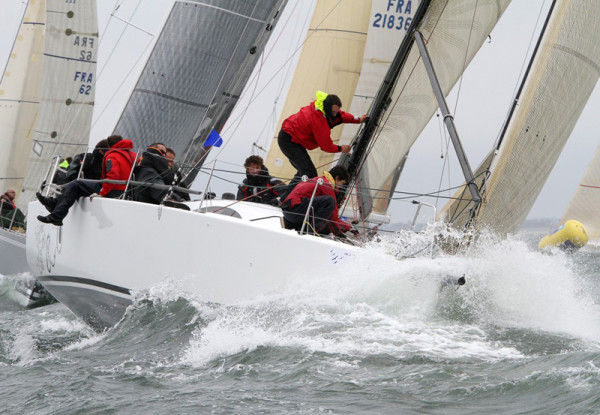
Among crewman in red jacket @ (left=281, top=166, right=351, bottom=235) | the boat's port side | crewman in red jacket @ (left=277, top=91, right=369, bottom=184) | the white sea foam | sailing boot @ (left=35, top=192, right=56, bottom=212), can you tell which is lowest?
the boat's port side

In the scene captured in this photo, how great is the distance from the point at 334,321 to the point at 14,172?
12.8m

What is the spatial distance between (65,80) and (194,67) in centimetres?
637

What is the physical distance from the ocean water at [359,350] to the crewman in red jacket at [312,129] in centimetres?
141

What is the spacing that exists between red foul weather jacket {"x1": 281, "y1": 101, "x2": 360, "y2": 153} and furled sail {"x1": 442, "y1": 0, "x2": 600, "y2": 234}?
998mm

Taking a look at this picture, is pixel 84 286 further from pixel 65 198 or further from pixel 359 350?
pixel 359 350

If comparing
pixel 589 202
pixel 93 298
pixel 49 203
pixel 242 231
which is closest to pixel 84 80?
pixel 49 203

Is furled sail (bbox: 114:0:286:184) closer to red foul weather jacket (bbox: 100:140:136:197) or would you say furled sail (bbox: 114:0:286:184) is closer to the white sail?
red foul weather jacket (bbox: 100:140:136:197)

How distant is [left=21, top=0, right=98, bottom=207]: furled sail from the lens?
1528 centimetres

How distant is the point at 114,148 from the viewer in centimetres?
750

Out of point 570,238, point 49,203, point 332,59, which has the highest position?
point 332,59

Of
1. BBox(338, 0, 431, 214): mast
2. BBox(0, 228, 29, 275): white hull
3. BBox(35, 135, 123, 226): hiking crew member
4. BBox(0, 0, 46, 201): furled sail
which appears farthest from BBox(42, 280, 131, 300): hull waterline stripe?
BBox(0, 0, 46, 201): furled sail

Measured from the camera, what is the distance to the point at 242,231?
19.4 ft

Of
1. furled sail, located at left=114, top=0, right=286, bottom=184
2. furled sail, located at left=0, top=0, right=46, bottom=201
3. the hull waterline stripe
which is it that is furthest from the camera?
furled sail, located at left=0, top=0, right=46, bottom=201

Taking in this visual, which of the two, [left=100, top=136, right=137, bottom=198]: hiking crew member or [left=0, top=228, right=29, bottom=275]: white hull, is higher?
[left=100, top=136, right=137, bottom=198]: hiking crew member
